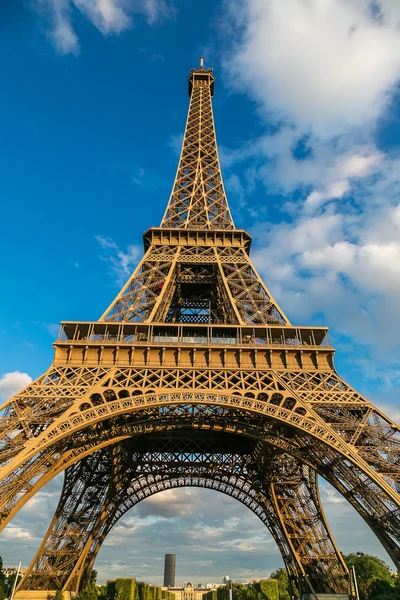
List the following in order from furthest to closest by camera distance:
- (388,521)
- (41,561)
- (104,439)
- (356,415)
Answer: (41,561) → (104,439) → (356,415) → (388,521)

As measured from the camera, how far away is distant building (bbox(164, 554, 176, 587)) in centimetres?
12362

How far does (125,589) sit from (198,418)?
18.9 meters

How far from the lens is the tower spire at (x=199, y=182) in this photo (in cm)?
3391

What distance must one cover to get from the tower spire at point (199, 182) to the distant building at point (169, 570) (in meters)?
127

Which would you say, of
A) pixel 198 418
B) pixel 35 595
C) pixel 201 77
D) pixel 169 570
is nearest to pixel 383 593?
pixel 198 418

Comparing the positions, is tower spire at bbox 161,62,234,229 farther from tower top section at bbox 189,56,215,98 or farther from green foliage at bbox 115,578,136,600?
green foliage at bbox 115,578,136,600

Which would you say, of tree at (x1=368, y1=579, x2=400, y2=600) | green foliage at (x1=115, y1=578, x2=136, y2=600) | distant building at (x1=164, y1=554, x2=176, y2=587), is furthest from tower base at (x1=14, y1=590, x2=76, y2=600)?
distant building at (x1=164, y1=554, x2=176, y2=587)

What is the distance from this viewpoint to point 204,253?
3061 centimetres

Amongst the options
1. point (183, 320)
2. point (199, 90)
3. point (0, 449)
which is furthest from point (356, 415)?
point (199, 90)

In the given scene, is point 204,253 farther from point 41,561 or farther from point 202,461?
point 41,561

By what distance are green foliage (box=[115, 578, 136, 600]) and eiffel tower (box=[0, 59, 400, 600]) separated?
342 cm

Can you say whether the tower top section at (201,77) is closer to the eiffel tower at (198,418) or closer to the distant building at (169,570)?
the eiffel tower at (198,418)

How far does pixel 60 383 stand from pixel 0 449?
3.87m

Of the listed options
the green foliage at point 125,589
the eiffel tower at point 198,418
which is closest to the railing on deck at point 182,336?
the eiffel tower at point 198,418
